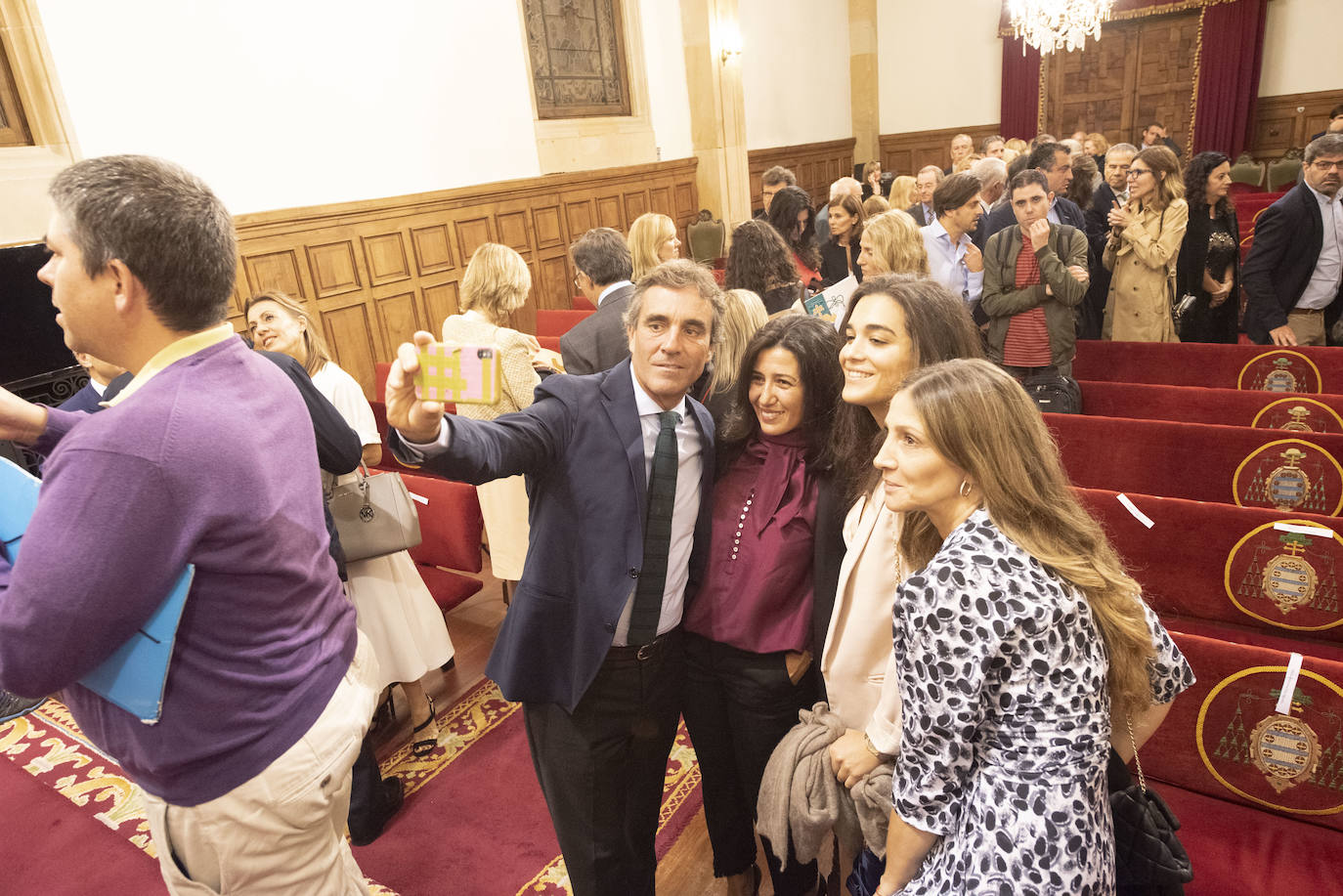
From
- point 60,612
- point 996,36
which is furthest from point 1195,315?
point 996,36

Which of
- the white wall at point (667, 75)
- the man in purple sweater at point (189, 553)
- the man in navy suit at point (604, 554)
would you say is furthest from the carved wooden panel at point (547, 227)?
the man in purple sweater at point (189, 553)

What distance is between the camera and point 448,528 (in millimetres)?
3061

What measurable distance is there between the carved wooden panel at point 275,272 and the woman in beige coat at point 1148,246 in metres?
5.30

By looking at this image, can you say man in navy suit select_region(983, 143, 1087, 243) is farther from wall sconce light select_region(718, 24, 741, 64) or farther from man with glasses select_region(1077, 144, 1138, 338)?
wall sconce light select_region(718, 24, 741, 64)

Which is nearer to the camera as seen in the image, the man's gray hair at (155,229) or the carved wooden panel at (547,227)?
the man's gray hair at (155,229)

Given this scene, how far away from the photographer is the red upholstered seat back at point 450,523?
3.02 meters

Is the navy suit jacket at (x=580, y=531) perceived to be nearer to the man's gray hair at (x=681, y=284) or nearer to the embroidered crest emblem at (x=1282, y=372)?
the man's gray hair at (x=681, y=284)

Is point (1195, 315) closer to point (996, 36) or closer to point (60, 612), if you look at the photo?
point (60, 612)

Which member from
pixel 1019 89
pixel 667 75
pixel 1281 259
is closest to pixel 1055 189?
pixel 1281 259

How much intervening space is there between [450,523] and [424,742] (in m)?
0.84

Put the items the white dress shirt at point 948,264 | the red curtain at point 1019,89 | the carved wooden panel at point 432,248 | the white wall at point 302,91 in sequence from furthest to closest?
1. the red curtain at point 1019,89
2. the carved wooden panel at point 432,248
3. the white wall at point 302,91
4. the white dress shirt at point 948,264

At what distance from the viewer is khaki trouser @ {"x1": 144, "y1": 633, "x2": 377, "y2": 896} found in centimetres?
124

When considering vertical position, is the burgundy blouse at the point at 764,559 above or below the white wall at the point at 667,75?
below

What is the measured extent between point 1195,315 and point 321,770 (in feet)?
16.8
